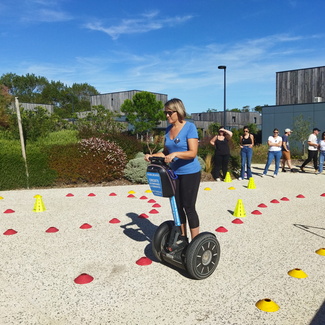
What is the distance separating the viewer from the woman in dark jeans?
10758 mm

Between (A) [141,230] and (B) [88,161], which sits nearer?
(A) [141,230]

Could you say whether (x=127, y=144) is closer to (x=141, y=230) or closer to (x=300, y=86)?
(x=141, y=230)

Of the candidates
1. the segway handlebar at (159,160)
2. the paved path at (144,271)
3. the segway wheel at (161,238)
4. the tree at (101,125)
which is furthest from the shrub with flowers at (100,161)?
the segway handlebar at (159,160)

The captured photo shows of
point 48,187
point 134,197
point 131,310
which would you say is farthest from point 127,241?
point 48,187

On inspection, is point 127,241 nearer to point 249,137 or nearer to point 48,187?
point 48,187

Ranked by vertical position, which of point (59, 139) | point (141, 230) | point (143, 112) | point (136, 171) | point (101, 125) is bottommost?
point (141, 230)

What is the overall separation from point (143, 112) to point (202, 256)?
34.1 meters

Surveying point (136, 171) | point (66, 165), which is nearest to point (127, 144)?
point (136, 171)

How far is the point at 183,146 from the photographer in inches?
136

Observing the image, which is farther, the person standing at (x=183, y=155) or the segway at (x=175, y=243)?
the person standing at (x=183, y=155)

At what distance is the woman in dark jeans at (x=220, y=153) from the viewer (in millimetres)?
10758

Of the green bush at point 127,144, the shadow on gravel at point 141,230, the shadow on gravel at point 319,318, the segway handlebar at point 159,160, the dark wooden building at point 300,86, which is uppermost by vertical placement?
the dark wooden building at point 300,86

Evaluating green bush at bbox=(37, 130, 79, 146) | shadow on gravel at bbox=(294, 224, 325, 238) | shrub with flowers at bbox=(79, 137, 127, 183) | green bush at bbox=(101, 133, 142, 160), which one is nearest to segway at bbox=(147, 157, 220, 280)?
shadow on gravel at bbox=(294, 224, 325, 238)

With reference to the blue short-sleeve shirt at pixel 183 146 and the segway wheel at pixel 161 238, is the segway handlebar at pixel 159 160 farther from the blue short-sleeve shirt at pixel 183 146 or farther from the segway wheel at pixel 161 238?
the segway wheel at pixel 161 238
